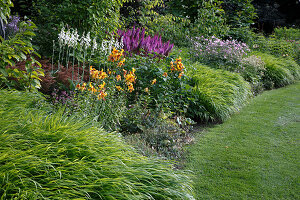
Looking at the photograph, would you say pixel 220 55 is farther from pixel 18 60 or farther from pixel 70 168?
pixel 70 168

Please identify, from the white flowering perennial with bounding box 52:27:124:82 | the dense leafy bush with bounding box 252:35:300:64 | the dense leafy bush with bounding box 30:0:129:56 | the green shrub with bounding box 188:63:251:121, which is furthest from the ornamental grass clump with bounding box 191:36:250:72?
the dense leafy bush with bounding box 252:35:300:64

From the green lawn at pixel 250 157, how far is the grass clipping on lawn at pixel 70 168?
83cm

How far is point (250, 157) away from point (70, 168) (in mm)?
2517

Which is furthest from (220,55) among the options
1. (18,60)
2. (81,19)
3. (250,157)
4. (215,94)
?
(18,60)

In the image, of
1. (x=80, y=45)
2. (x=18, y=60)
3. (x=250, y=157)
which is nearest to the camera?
(x=18, y=60)

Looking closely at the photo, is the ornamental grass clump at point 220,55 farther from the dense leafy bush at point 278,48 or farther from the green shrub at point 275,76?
the dense leafy bush at point 278,48

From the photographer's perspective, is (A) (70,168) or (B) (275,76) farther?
(B) (275,76)

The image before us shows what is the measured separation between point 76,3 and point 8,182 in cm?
435

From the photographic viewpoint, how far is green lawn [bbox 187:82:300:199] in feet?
8.80

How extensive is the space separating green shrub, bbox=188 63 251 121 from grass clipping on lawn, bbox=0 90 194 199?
8.50 feet

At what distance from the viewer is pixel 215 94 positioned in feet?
16.6

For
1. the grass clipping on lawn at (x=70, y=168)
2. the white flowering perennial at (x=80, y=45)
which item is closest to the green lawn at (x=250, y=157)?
the grass clipping on lawn at (x=70, y=168)

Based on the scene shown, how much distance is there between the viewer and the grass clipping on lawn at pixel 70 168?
1.58 meters

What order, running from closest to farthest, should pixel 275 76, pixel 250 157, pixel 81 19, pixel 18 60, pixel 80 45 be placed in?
pixel 18 60 → pixel 250 157 → pixel 80 45 → pixel 81 19 → pixel 275 76
